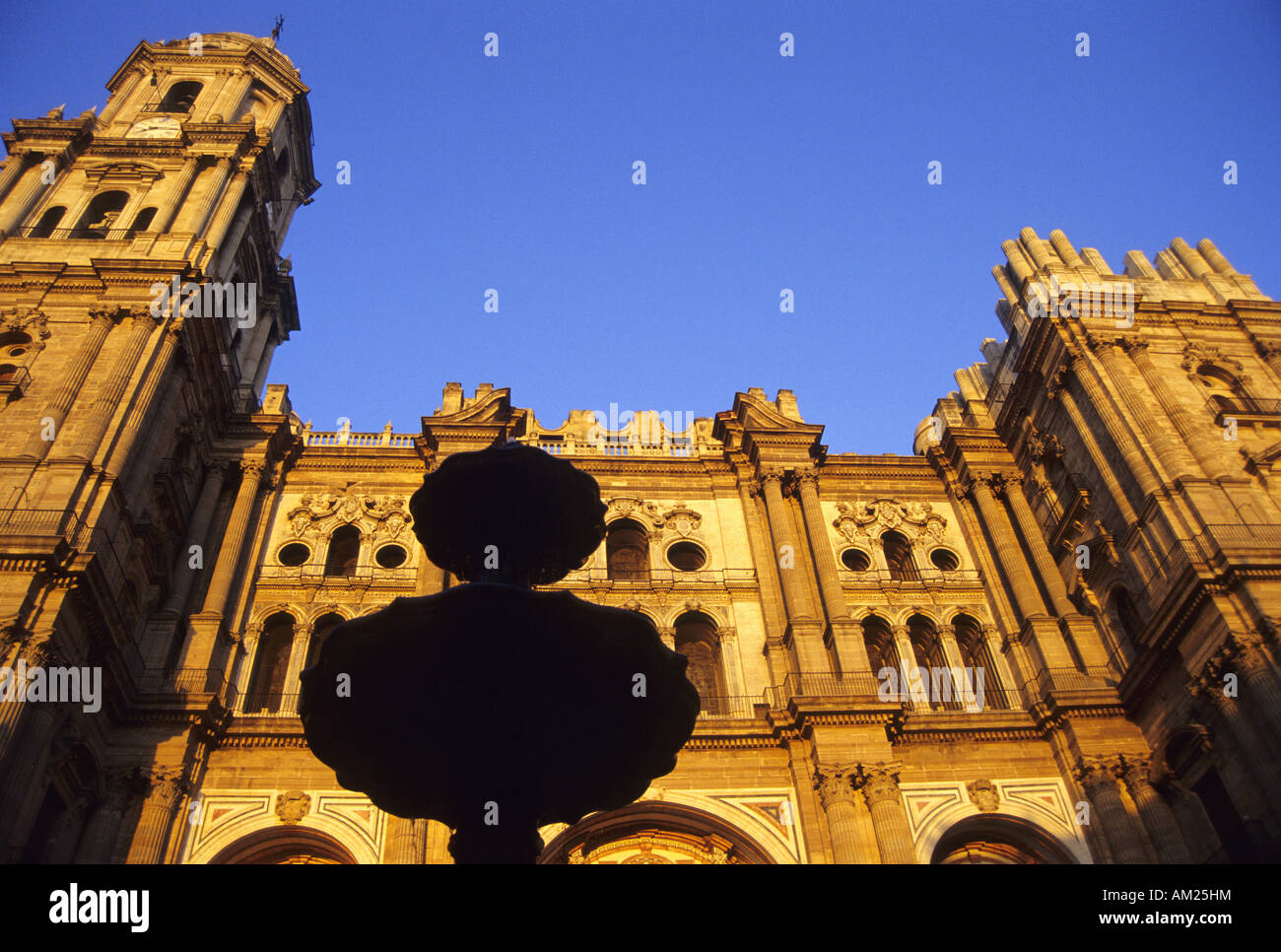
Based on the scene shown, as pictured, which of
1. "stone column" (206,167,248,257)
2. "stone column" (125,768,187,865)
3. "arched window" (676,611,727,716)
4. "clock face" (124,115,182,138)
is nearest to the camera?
"stone column" (125,768,187,865)

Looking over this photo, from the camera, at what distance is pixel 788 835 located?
1712 cm

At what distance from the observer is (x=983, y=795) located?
58.4ft

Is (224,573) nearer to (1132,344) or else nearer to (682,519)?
(682,519)

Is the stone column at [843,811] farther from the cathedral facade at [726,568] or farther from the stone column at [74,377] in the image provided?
the stone column at [74,377]

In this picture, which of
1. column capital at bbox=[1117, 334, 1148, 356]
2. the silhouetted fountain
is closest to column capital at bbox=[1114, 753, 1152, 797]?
column capital at bbox=[1117, 334, 1148, 356]

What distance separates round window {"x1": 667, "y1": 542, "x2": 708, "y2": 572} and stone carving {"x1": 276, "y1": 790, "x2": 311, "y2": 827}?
29.1ft

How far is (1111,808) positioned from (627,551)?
10.8 m

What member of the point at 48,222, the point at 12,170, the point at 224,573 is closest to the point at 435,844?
the point at 224,573

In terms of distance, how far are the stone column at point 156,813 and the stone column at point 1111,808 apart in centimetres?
1467

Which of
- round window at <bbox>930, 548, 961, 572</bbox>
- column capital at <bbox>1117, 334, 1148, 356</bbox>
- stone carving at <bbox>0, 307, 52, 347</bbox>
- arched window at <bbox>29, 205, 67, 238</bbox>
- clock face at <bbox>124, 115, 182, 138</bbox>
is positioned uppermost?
clock face at <bbox>124, 115, 182, 138</bbox>

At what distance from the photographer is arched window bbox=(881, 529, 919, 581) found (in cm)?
2312

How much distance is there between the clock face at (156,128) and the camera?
2934 cm

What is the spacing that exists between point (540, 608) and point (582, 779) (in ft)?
4.92

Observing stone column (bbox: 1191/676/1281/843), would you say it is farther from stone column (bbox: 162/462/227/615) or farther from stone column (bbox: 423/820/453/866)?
stone column (bbox: 162/462/227/615)
